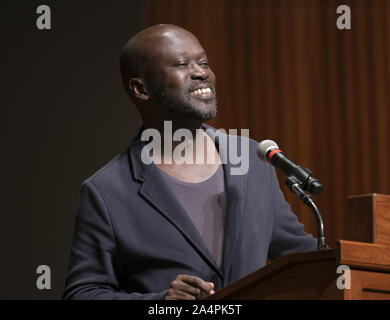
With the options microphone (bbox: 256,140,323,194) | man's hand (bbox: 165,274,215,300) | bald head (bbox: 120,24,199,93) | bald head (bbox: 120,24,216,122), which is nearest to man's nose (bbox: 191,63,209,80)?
bald head (bbox: 120,24,216,122)

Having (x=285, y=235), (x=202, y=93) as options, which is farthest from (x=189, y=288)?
(x=202, y=93)

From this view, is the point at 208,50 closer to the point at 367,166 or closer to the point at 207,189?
the point at 367,166

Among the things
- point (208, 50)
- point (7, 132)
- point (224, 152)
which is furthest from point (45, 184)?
point (224, 152)

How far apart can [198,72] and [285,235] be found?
53 centimetres

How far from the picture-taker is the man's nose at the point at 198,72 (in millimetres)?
2080

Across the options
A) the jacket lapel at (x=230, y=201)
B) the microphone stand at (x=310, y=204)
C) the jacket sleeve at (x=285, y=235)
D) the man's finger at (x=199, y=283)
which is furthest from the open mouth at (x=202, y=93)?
the man's finger at (x=199, y=283)

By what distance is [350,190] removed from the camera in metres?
3.44

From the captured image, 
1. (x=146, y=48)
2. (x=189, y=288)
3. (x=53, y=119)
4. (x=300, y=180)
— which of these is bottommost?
(x=189, y=288)

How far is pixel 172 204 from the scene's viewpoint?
6.58ft

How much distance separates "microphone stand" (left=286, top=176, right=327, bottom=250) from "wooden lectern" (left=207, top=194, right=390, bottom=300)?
0.06m

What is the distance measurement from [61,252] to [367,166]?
1492mm

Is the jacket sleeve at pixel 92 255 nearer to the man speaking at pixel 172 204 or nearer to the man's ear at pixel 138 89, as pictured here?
the man speaking at pixel 172 204

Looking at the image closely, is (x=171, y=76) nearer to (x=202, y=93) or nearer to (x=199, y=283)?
(x=202, y=93)

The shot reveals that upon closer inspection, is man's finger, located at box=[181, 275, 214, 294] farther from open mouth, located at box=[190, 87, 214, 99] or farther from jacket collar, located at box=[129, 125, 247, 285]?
open mouth, located at box=[190, 87, 214, 99]
